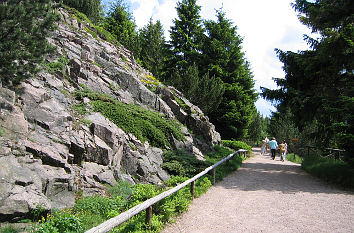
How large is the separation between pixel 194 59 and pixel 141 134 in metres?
21.7

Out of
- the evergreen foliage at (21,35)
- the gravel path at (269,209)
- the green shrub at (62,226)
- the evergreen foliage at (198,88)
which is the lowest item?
the gravel path at (269,209)

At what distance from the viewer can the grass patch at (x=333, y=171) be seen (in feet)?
31.6

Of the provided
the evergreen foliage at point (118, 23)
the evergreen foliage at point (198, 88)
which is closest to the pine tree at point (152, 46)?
the evergreen foliage at point (118, 23)

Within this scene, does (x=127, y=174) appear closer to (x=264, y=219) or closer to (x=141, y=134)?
(x=141, y=134)

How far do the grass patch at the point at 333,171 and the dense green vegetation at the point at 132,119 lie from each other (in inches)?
303

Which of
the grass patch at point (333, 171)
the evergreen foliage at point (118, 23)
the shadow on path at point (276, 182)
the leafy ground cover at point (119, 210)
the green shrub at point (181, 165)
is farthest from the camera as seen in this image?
the evergreen foliage at point (118, 23)

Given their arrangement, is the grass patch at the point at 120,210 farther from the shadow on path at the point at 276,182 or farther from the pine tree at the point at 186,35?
the pine tree at the point at 186,35

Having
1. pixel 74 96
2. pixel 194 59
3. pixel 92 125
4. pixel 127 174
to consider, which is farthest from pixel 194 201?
pixel 194 59

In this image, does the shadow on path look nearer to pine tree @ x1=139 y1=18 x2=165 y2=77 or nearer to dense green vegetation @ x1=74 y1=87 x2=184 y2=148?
dense green vegetation @ x1=74 y1=87 x2=184 y2=148

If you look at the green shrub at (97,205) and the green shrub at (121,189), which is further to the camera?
the green shrub at (121,189)

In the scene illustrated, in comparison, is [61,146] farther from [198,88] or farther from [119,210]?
[198,88]

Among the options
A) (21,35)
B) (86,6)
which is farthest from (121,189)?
(86,6)

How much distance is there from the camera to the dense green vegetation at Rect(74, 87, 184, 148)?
37.5 feet

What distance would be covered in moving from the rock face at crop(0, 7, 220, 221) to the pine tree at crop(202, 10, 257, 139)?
563 inches
